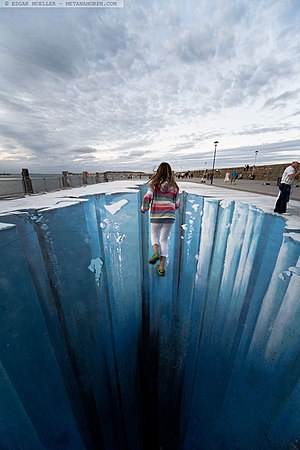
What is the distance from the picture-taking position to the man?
5.13m

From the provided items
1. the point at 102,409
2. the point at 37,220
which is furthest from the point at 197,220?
the point at 102,409

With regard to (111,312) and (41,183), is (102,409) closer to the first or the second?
(111,312)

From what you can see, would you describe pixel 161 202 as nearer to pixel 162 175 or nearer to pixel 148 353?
pixel 162 175

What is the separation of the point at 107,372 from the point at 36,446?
0.55m

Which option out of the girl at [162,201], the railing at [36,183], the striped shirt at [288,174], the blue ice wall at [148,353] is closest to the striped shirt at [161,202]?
the girl at [162,201]

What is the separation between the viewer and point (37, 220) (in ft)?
17.4

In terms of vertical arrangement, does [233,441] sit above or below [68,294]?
below

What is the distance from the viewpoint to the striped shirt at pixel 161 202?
2.79 metres

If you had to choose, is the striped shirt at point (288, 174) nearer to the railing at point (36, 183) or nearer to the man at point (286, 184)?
the man at point (286, 184)

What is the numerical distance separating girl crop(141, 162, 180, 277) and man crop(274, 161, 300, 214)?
4.24 metres

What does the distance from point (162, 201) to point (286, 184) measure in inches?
184

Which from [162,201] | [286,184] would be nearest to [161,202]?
[162,201]

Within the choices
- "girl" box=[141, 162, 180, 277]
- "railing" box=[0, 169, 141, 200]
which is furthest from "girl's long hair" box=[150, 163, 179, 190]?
"railing" box=[0, 169, 141, 200]

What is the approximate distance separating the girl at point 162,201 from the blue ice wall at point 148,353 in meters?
0.56
